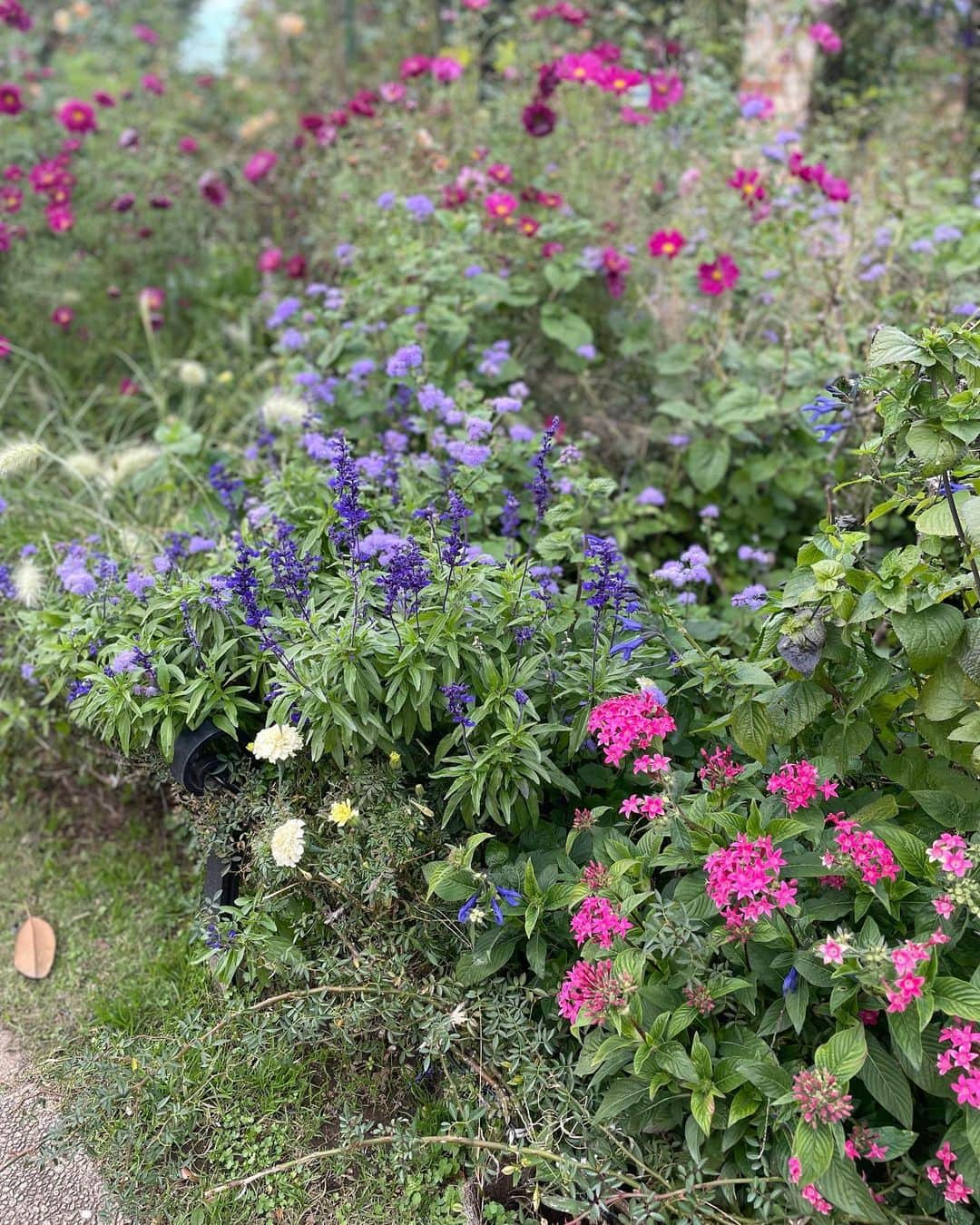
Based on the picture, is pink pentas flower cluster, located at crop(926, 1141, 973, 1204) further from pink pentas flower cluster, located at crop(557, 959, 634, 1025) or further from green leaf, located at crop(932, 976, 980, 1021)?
pink pentas flower cluster, located at crop(557, 959, 634, 1025)

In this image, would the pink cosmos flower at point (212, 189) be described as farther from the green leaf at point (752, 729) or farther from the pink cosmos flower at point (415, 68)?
the green leaf at point (752, 729)

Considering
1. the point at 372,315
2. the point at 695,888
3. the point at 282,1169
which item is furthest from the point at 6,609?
the point at 695,888

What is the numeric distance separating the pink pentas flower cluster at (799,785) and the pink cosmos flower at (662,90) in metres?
3.24

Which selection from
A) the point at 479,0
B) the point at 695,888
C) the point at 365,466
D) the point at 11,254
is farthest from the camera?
the point at 479,0

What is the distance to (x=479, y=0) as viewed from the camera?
4.76m

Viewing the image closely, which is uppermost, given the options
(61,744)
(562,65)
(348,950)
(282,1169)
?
(562,65)

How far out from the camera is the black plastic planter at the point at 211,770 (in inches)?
88.7

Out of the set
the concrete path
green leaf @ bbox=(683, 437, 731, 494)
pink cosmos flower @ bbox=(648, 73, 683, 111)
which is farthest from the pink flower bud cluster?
pink cosmos flower @ bbox=(648, 73, 683, 111)

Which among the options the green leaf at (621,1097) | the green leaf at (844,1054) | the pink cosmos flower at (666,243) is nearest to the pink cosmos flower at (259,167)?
the pink cosmos flower at (666,243)

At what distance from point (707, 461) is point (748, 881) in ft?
6.37

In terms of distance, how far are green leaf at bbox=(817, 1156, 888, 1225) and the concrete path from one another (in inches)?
48.4

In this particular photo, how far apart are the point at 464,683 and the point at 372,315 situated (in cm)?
170

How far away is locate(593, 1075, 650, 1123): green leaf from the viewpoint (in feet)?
5.77

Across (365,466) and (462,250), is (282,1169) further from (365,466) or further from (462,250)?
(462,250)
